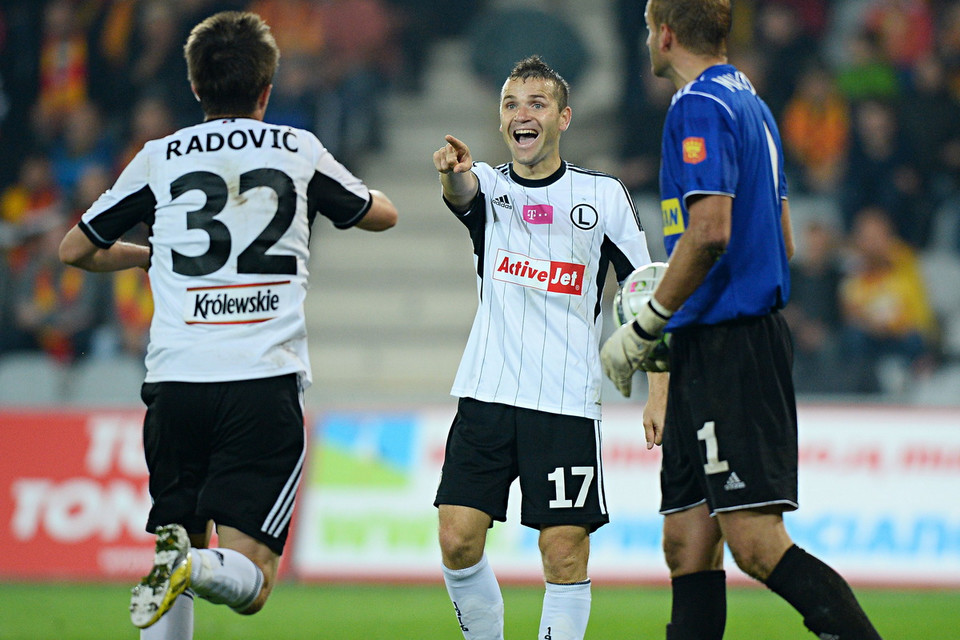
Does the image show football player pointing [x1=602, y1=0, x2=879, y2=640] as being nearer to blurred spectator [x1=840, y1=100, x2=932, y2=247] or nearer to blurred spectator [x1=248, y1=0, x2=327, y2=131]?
blurred spectator [x1=840, y1=100, x2=932, y2=247]

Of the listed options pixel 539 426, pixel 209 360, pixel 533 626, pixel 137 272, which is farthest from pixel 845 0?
pixel 209 360

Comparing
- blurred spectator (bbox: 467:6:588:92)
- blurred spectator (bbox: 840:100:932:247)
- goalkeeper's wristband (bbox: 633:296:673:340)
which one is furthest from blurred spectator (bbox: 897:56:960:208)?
goalkeeper's wristband (bbox: 633:296:673:340)

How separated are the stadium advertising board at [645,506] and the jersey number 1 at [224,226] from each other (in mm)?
5017

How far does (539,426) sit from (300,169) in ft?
4.42

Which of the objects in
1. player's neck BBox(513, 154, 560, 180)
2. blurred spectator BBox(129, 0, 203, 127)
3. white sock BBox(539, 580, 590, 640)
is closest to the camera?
white sock BBox(539, 580, 590, 640)

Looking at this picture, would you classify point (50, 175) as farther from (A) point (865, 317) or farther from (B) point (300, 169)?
(B) point (300, 169)

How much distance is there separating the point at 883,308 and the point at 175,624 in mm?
8355

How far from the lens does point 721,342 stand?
394cm

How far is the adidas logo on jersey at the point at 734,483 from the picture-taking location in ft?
12.5

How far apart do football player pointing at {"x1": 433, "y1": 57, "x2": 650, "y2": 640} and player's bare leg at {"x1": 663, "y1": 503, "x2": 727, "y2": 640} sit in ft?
1.51

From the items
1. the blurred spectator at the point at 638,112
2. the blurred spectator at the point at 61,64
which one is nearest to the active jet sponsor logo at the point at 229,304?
the blurred spectator at the point at 638,112

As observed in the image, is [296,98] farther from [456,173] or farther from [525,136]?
[456,173]

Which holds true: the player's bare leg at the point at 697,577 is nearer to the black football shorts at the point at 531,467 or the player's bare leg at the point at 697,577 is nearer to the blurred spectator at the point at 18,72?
the black football shorts at the point at 531,467

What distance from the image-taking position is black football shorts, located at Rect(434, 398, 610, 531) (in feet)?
15.0
